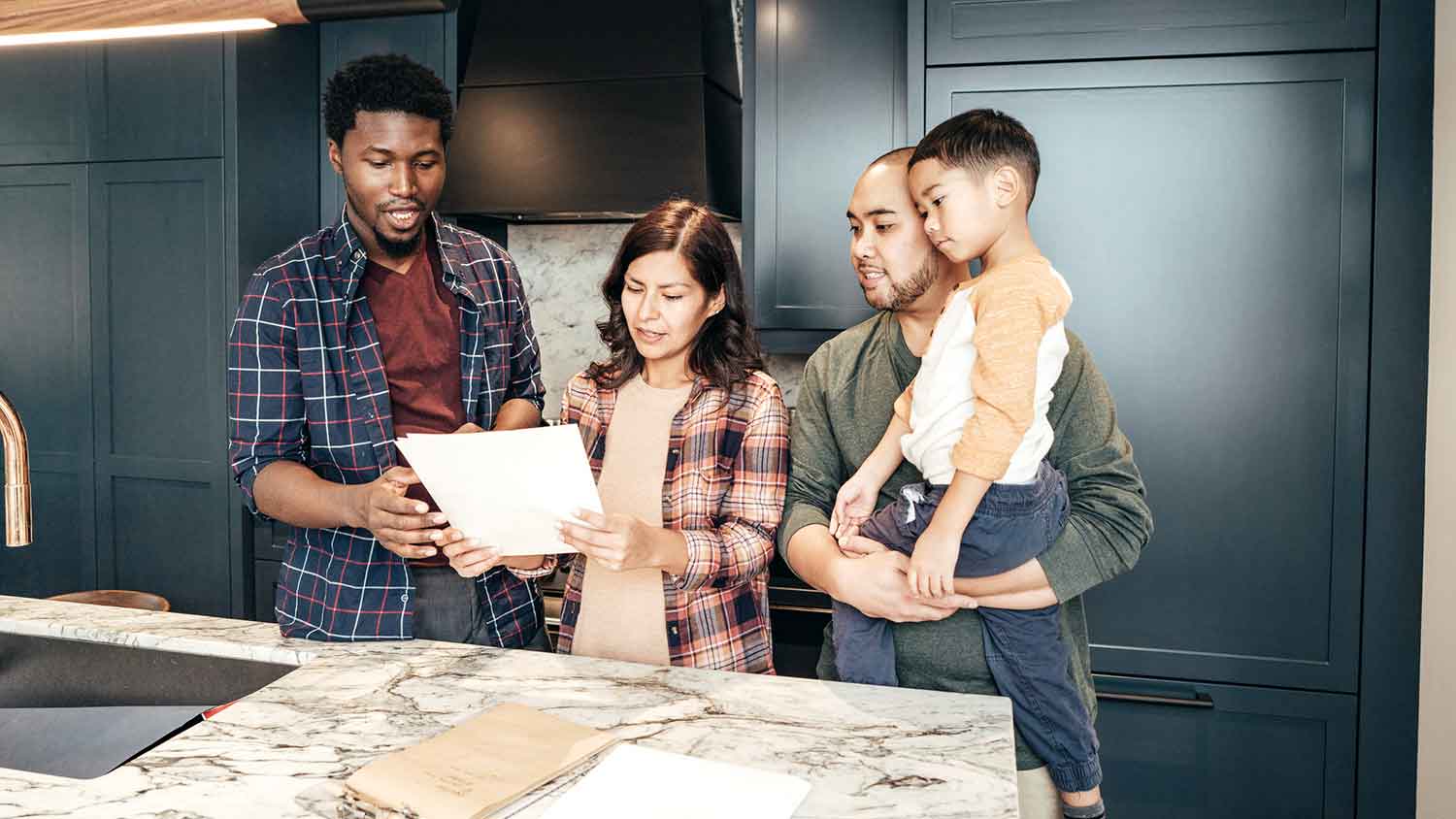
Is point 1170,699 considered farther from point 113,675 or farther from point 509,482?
point 113,675

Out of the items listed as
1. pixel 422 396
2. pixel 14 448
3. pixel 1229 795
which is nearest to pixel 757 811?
pixel 14 448

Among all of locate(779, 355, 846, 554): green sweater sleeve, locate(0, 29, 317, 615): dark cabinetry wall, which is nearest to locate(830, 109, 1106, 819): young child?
locate(779, 355, 846, 554): green sweater sleeve

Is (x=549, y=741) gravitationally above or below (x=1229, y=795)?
above

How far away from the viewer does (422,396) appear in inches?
64.7

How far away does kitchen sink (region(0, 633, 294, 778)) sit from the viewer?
1.24 metres

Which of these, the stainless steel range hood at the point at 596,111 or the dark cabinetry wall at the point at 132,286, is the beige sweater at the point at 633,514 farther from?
the dark cabinetry wall at the point at 132,286

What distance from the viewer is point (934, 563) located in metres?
1.24

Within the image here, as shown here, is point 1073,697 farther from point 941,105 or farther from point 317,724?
point 941,105

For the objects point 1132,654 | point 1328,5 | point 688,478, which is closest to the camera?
point 688,478

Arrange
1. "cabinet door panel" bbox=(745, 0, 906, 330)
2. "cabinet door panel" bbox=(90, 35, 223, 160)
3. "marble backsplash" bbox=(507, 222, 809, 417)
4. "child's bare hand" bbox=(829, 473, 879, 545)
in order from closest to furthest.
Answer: "child's bare hand" bbox=(829, 473, 879, 545) → "cabinet door panel" bbox=(745, 0, 906, 330) → "cabinet door panel" bbox=(90, 35, 223, 160) → "marble backsplash" bbox=(507, 222, 809, 417)

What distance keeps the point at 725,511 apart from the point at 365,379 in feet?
1.96

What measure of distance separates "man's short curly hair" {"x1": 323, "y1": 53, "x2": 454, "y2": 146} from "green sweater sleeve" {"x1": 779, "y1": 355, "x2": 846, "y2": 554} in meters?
0.76

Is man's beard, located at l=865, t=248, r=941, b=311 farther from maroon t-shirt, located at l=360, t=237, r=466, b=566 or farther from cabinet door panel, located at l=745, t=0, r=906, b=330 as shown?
cabinet door panel, located at l=745, t=0, r=906, b=330

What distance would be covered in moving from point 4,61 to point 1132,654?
11.6 feet
